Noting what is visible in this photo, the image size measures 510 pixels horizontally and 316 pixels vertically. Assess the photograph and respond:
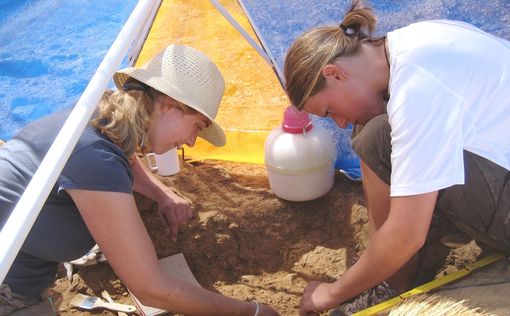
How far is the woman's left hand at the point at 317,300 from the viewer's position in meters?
1.77

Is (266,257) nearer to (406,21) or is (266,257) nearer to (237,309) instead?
(237,309)

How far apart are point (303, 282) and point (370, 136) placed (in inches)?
33.6

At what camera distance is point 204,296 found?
1688 mm

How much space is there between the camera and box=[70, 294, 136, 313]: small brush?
2135mm

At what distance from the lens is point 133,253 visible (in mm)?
1555

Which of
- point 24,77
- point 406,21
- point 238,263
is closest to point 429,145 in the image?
point 238,263

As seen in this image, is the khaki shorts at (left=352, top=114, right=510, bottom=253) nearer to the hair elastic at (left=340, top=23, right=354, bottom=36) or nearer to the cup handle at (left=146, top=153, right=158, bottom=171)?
the hair elastic at (left=340, top=23, right=354, bottom=36)

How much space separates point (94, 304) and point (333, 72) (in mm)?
1355

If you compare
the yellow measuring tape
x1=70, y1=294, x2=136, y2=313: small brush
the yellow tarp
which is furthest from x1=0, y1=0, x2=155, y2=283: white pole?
the yellow tarp

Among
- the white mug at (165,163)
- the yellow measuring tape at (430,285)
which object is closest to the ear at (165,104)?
the yellow measuring tape at (430,285)

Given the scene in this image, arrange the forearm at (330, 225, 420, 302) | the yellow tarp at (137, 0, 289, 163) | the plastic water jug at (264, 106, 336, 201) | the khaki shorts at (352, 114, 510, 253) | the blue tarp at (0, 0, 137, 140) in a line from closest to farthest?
1. the forearm at (330, 225, 420, 302)
2. the khaki shorts at (352, 114, 510, 253)
3. the plastic water jug at (264, 106, 336, 201)
4. the yellow tarp at (137, 0, 289, 163)
5. the blue tarp at (0, 0, 137, 140)

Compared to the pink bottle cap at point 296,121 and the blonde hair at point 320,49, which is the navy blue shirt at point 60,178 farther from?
the pink bottle cap at point 296,121

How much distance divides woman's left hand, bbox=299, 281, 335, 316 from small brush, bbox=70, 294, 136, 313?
0.72 metres

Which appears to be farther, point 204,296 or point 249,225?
point 249,225
